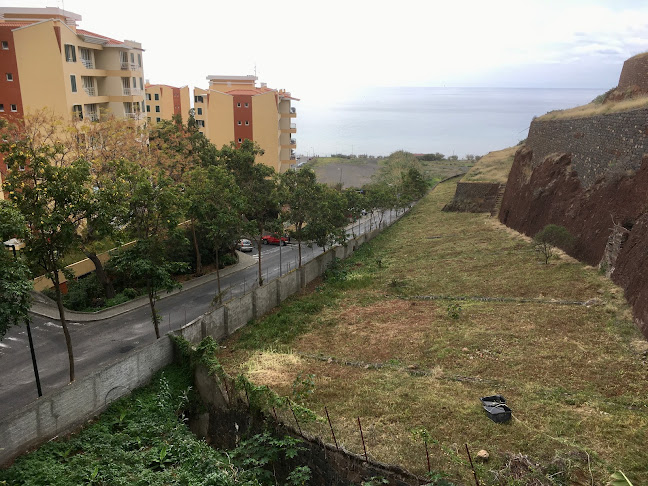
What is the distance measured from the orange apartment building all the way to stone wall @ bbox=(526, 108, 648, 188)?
30.9m

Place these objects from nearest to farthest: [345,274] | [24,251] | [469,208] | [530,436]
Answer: [530,436] < [24,251] < [345,274] < [469,208]

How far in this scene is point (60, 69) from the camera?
3469 centimetres

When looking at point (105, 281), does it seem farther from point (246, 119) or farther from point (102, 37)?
point (246, 119)

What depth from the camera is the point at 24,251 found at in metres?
14.0

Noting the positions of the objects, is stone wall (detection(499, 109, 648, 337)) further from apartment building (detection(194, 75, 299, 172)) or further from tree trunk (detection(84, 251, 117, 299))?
apartment building (detection(194, 75, 299, 172))

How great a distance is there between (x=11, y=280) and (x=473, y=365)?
13.1 m

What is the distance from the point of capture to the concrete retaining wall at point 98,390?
11953mm

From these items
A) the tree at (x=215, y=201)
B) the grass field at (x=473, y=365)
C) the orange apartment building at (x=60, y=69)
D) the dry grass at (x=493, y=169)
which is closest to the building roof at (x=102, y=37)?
the orange apartment building at (x=60, y=69)

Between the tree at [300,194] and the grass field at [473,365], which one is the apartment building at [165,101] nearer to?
the tree at [300,194]

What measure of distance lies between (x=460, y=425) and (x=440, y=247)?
2260 cm

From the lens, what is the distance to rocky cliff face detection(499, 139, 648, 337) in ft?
62.8

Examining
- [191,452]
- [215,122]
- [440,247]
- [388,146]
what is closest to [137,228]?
[191,452]

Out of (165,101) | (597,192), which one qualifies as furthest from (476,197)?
(165,101)

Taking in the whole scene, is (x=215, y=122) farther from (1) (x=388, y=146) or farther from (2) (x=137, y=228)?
(1) (x=388, y=146)
